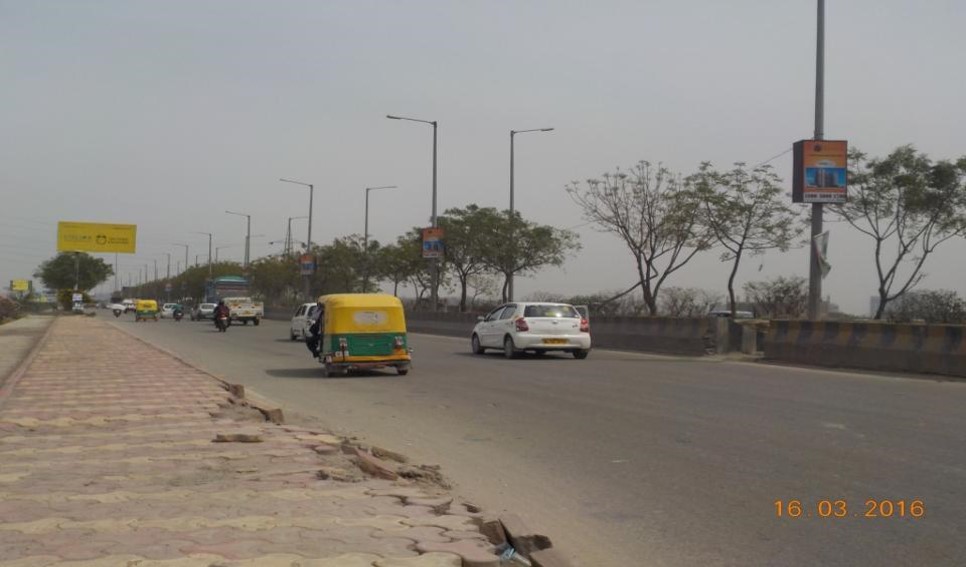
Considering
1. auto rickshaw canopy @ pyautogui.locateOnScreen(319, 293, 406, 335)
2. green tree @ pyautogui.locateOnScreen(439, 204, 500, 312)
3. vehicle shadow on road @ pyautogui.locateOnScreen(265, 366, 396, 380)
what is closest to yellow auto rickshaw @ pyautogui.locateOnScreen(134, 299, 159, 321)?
green tree @ pyautogui.locateOnScreen(439, 204, 500, 312)

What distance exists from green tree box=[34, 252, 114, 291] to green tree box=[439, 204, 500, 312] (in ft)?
241

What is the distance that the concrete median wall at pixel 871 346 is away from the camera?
16.5 metres

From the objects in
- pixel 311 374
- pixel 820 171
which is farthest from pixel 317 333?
pixel 820 171

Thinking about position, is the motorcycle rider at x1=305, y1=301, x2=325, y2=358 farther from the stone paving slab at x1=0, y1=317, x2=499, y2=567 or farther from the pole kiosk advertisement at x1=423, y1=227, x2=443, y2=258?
the pole kiosk advertisement at x1=423, y1=227, x2=443, y2=258

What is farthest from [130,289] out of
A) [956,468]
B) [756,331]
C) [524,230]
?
[956,468]

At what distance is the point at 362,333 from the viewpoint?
16906 millimetres

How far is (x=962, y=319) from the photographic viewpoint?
81.4 ft

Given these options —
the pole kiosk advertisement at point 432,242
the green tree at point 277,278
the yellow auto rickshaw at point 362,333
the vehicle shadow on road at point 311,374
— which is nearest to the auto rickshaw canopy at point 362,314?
the yellow auto rickshaw at point 362,333

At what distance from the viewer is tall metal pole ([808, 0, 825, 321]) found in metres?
20.8

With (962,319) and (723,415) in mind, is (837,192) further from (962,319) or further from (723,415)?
(723,415)

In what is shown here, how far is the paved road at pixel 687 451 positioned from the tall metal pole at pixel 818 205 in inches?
167

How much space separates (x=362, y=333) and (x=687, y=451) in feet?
31.0

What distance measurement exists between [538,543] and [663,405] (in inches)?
283
